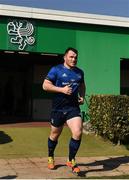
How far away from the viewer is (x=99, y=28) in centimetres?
1578

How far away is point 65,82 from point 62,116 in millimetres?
599

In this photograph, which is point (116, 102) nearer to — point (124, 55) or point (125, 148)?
point (125, 148)

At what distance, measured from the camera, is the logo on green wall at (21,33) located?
14.7m

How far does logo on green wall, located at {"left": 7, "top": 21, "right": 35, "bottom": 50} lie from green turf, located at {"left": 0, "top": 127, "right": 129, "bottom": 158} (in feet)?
8.84

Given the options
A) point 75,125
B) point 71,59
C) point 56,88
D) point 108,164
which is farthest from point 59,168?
point 71,59

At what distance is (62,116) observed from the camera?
8.41 meters

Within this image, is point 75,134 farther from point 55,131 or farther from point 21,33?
point 21,33

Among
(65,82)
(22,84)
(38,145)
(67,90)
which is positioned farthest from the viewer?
(22,84)

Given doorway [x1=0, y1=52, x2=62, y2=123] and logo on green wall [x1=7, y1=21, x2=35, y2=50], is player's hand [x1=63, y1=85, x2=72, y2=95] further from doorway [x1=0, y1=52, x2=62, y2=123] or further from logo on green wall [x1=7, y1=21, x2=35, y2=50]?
doorway [x1=0, y1=52, x2=62, y2=123]

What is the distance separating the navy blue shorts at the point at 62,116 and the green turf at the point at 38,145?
82.5 inches

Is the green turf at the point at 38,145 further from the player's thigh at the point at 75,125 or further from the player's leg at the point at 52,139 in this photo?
the player's thigh at the point at 75,125

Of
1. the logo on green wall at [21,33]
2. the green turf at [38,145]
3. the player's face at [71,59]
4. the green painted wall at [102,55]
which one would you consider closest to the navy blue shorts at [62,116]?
the player's face at [71,59]

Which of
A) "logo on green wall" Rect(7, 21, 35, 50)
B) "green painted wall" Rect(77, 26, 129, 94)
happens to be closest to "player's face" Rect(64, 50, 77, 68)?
"logo on green wall" Rect(7, 21, 35, 50)

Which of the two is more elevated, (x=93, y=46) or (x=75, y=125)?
(x=93, y=46)
